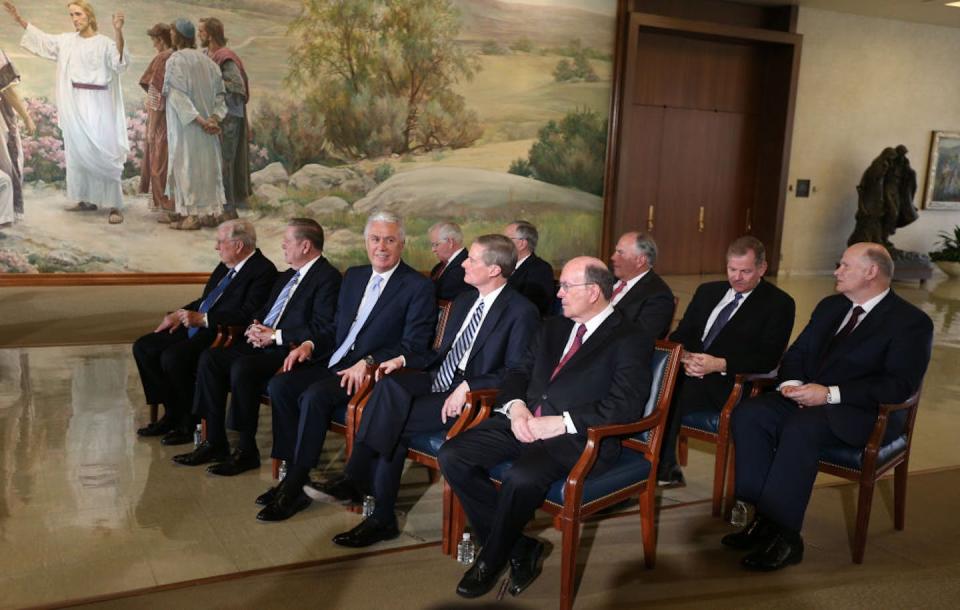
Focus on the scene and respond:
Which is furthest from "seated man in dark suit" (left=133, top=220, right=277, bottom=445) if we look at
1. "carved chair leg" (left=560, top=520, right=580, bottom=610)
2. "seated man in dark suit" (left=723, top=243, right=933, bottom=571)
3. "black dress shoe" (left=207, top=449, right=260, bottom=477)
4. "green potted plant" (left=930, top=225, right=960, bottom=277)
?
"green potted plant" (left=930, top=225, right=960, bottom=277)

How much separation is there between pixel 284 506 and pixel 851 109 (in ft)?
45.9

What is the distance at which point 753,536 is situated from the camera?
3660 millimetres

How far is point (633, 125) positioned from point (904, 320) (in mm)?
10244

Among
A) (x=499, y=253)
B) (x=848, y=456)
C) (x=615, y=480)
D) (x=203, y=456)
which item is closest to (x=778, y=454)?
(x=848, y=456)

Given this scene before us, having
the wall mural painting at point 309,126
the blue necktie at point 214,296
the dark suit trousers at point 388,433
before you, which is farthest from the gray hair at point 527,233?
the wall mural painting at point 309,126

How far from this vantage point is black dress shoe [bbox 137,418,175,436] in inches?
A: 196

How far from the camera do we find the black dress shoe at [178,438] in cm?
484

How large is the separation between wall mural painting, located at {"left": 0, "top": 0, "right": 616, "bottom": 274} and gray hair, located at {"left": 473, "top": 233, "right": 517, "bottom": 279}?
24.7ft

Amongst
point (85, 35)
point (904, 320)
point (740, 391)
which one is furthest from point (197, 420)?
point (85, 35)

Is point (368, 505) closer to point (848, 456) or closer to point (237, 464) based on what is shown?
point (237, 464)

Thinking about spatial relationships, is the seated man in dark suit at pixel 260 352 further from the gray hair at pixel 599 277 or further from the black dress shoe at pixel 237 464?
the gray hair at pixel 599 277

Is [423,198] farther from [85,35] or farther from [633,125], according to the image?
[85,35]

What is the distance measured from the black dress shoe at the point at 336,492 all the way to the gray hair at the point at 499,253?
46.7 inches

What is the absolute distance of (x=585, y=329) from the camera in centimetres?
338
